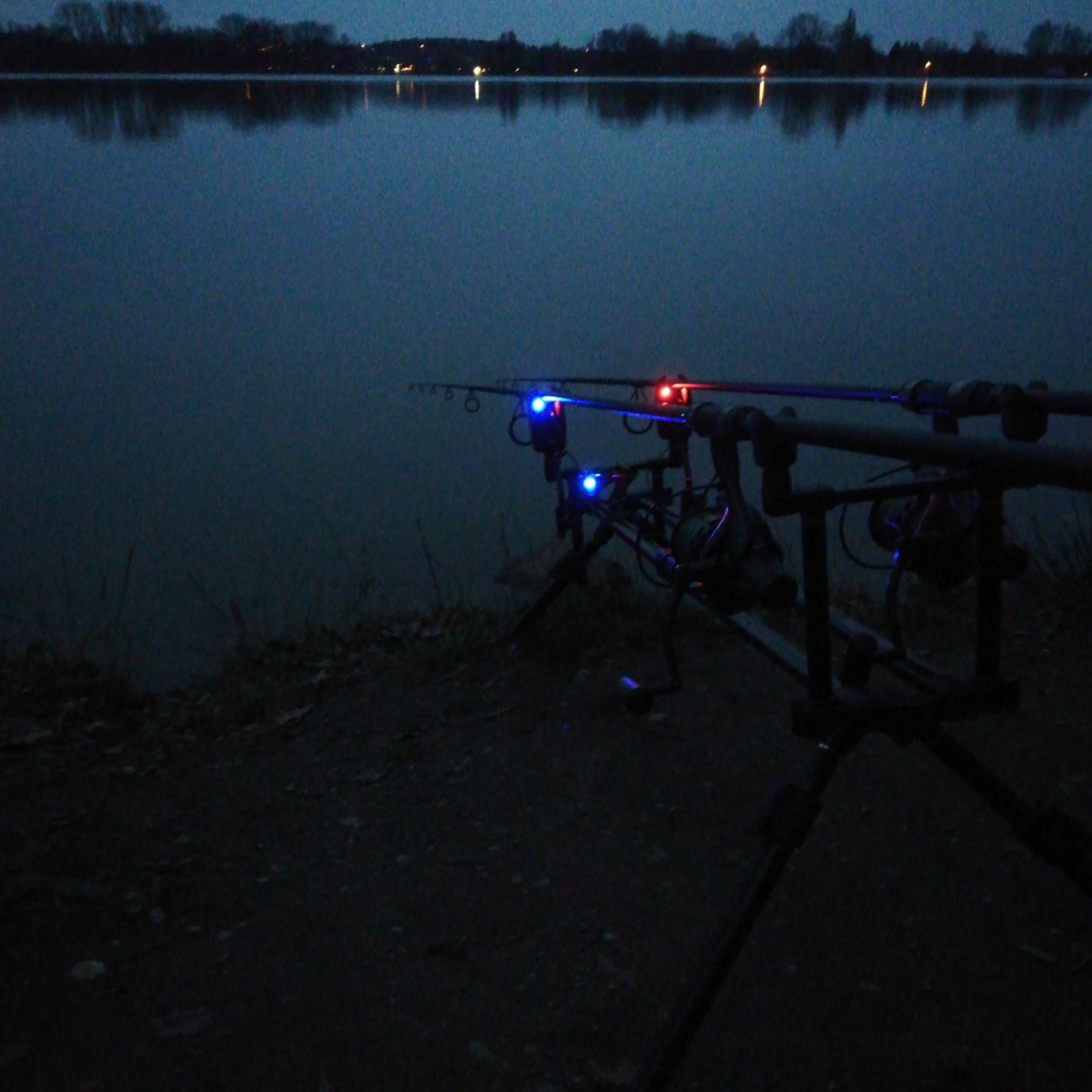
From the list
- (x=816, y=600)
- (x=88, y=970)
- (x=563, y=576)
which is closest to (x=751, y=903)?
(x=816, y=600)

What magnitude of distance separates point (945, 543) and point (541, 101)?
45.1m

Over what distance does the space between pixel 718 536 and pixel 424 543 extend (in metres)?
5.32

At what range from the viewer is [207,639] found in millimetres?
5590

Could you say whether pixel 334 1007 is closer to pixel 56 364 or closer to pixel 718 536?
pixel 718 536

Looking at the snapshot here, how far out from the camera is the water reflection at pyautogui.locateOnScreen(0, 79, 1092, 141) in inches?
1246

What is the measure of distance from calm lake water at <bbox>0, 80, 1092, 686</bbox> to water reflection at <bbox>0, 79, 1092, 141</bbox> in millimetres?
800

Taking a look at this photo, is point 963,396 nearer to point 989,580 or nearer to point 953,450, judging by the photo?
point 989,580

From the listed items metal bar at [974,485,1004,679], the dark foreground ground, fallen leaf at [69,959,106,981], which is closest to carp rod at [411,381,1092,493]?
metal bar at [974,485,1004,679]

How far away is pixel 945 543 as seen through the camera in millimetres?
1828

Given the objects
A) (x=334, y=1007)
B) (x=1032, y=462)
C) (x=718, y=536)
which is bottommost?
(x=334, y=1007)

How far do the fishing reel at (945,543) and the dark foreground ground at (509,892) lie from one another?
78 centimetres

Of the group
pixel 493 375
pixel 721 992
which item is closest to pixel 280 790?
pixel 721 992

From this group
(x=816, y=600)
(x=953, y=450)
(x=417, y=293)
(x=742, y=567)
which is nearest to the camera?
(x=953, y=450)

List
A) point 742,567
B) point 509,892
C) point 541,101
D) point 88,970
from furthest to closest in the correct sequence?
1. point 541,101
2. point 509,892
3. point 88,970
4. point 742,567
